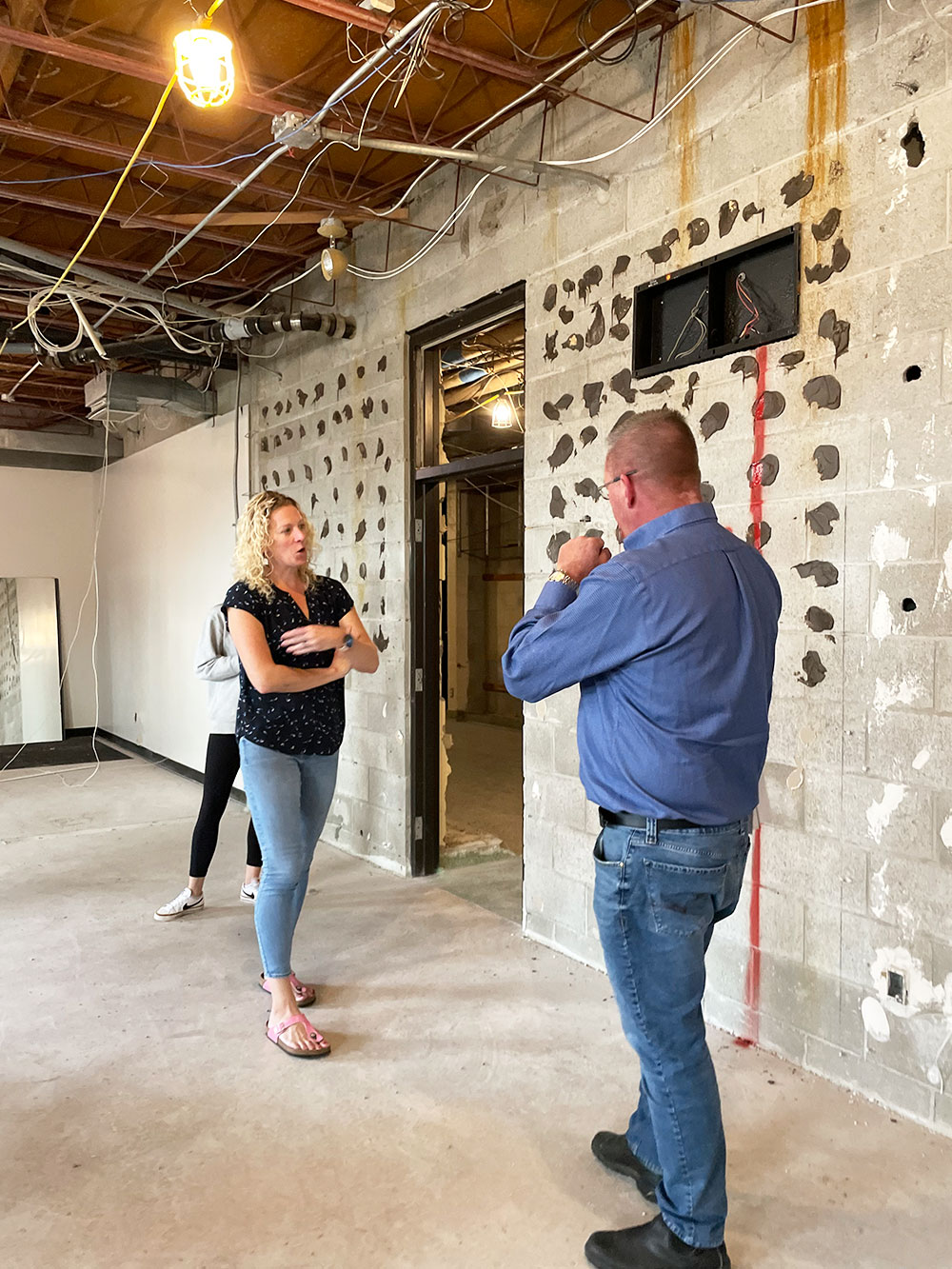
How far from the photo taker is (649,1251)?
67.0 inches

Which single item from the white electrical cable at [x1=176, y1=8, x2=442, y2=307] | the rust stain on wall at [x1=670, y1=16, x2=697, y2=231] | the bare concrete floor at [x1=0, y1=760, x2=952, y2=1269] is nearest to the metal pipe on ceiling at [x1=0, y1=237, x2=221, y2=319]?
the white electrical cable at [x1=176, y1=8, x2=442, y2=307]

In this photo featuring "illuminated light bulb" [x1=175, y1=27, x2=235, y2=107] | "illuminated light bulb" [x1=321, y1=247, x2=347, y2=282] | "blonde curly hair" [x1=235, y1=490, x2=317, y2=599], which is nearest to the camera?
"illuminated light bulb" [x1=175, y1=27, x2=235, y2=107]

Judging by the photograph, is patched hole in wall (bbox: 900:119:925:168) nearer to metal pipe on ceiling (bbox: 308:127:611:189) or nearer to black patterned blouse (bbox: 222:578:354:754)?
metal pipe on ceiling (bbox: 308:127:611:189)

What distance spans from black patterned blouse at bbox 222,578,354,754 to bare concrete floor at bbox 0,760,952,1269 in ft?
2.97

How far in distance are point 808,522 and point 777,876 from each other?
39.8 inches

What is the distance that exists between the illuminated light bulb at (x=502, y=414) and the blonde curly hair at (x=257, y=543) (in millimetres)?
2150

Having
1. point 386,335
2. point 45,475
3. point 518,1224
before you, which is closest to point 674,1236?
point 518,1224

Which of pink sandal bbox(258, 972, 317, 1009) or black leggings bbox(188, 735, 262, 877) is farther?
black leggings bbox(188, 735, 262, 877)

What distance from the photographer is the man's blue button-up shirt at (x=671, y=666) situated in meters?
1.57

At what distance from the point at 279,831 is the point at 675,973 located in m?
1.32

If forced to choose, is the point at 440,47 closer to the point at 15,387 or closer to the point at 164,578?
the point at 164,578

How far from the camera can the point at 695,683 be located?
158cm

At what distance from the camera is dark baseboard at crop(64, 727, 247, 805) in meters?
6.57

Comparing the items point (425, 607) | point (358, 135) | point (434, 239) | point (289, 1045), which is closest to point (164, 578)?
point (425, 607)
